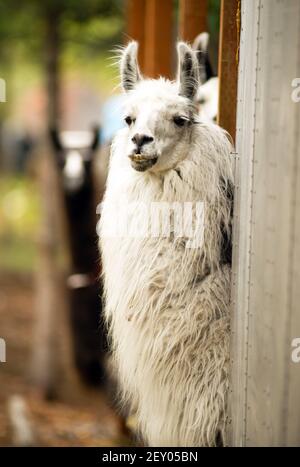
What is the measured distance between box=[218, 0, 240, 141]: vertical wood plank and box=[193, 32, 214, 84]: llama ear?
0.23 meters

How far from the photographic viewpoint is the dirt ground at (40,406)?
8.53 meters

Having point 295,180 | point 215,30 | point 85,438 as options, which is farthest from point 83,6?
point 295,180

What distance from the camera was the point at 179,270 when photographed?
3992 mm

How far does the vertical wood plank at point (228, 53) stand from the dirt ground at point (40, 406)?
155 inches

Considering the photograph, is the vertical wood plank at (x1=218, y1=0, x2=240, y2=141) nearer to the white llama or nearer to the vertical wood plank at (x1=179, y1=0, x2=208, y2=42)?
the white llama

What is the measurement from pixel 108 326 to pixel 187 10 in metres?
2.01

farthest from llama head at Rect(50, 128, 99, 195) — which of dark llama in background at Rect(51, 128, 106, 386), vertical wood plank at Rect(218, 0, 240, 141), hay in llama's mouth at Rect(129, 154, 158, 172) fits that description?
hay in llama's mouth at Rect(129, 154, 158, 172)

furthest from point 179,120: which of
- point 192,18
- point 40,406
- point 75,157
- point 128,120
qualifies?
point 40,406

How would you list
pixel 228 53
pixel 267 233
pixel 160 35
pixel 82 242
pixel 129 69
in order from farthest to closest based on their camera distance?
1. pixel 82 242
2. pixel 160 35
3. pixel 228 53
4. pixel 129 69
5. pixel 267 233

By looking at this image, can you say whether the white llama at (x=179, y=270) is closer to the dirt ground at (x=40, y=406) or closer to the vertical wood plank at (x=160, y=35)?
the vertical wood plank at (x=160, y=35)

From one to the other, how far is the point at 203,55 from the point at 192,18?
265mm

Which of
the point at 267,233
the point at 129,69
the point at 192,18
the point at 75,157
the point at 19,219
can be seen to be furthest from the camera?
the point at 19,219

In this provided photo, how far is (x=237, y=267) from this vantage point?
3.89 meters

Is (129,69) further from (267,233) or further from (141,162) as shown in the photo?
(267,233)
